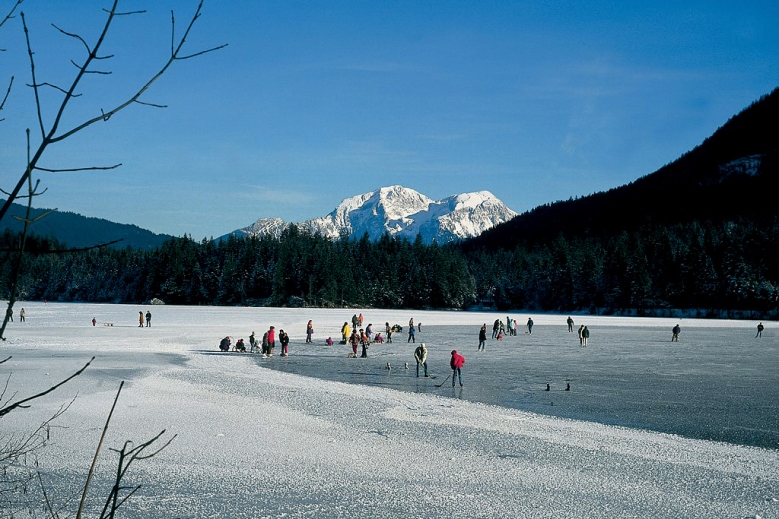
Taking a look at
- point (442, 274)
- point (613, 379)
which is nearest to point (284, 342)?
point (613, 379)

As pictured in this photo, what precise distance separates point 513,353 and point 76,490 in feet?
80.6

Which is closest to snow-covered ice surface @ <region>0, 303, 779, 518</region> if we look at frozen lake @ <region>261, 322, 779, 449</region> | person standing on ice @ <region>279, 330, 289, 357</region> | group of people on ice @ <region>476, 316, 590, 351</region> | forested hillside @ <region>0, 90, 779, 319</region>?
frozen lake @ <region>261, 322, 779, 449</region>

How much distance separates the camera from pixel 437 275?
115000mm

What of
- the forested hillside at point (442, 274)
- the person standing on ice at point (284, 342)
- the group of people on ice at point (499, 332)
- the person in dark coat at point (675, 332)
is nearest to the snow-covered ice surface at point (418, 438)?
the person standing on ice at point (284, 342)

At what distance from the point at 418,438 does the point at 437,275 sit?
341 ft

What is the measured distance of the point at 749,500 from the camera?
26.4 feet

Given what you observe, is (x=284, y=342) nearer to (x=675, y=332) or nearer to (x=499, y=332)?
(x=499, y=332)

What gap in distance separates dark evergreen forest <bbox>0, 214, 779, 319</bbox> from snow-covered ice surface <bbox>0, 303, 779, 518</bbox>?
7547 cm

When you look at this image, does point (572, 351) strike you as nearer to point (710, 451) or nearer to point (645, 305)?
point (710, 451)

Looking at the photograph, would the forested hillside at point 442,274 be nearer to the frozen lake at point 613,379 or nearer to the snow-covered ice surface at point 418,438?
the frozen lake at point 613,379

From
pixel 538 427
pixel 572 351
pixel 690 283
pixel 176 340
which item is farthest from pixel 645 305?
pixel 538 427

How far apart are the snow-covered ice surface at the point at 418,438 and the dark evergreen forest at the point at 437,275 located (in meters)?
75.5

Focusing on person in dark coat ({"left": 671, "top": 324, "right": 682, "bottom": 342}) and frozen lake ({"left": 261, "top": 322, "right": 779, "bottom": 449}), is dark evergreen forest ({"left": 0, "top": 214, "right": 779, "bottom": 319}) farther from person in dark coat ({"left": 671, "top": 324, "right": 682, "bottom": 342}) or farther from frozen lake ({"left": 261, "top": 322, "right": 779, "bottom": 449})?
frozen lake ({"left": 261, "top": 322, "right": 779, "bottom": 449})

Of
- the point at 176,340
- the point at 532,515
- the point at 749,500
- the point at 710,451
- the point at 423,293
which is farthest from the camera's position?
the point at 423,293
